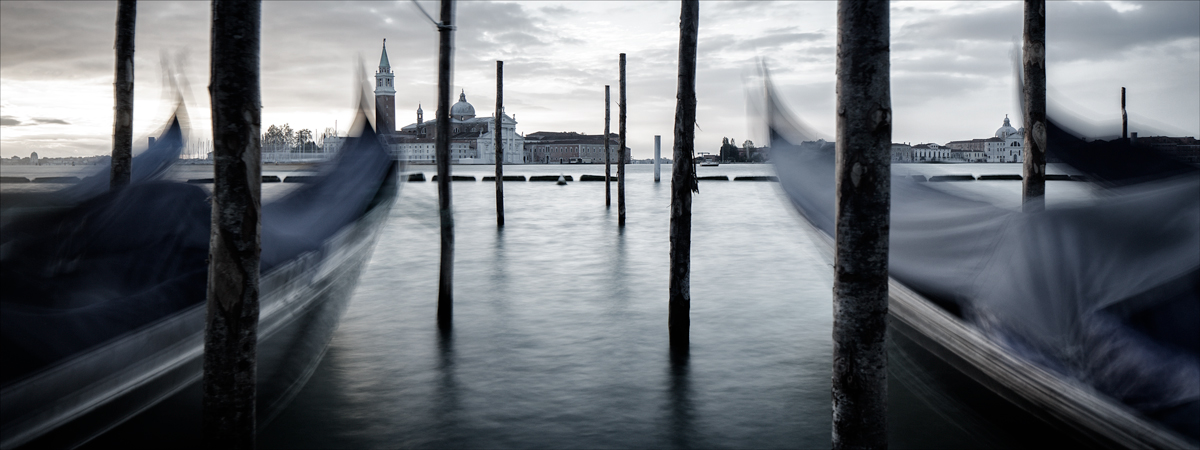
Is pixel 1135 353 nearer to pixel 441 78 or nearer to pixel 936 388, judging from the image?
pixel 936 388

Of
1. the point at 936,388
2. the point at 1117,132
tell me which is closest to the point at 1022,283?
the point at 936,388

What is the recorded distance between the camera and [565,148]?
4811 inches

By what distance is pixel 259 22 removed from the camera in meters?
3.08

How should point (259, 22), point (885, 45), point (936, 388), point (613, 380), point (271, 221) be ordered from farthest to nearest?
point (271, 221) < point (613, 380) < point (936, 388) < point (259, 22) < point (885, 45)

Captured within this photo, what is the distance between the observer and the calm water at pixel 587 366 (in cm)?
433

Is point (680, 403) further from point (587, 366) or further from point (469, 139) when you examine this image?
point (469, 139)

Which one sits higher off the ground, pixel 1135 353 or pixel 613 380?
pixel 1135 353

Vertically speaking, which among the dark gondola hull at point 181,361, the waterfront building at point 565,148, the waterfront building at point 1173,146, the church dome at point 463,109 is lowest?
the dark gondola hull at point 181,361

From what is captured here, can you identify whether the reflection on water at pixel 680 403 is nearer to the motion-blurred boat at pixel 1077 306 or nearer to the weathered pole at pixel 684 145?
the weathered pole at pixel 684 145

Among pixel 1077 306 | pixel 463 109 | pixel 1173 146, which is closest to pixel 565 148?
pixel 463 109

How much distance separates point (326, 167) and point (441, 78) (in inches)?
78.0

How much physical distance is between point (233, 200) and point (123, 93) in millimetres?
4871

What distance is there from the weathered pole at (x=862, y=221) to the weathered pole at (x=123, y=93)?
660 cm

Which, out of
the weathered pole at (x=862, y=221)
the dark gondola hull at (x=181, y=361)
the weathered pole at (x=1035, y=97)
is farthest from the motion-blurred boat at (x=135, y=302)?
the weathered pole at (x=1035, y=97)
